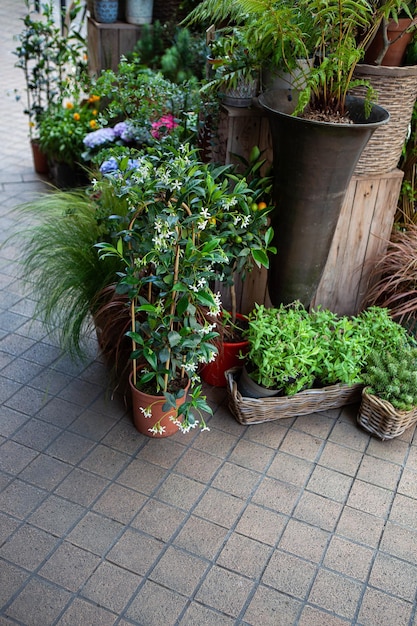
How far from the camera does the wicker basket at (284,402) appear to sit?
113 inches

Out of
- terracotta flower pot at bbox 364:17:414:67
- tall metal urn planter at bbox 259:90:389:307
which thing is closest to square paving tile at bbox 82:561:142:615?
tall metal urn planter at bbox 259:90:389:307

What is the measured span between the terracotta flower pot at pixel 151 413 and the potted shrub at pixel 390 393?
0.84 metres

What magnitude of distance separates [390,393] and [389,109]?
1.29 metres

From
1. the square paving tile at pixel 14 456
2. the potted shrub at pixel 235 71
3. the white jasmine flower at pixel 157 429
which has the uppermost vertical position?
the potted shrub at pixel 235 71

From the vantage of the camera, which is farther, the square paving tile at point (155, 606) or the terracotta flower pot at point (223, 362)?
the terracotta flower pot at point (223, 362)

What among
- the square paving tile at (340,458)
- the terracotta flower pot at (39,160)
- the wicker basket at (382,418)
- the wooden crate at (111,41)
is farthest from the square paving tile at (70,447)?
the wooden crate at (111,41)

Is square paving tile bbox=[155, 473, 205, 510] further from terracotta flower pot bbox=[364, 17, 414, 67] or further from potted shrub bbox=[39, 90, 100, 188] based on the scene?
potted shrub bbox=[39, 90, 100, 188]

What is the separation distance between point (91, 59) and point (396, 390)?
415 centimetres

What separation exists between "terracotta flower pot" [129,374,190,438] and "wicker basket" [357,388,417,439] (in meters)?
0.83

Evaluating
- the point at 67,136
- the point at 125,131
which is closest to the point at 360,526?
the point at 125,131

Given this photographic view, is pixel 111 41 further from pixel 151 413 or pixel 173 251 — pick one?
pixel 151 413

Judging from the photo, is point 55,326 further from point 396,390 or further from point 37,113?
point 37,113

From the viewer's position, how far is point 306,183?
269 cm

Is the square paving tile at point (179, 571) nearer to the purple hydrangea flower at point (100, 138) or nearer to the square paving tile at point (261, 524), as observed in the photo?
the square paving tile at point (261, 524)
